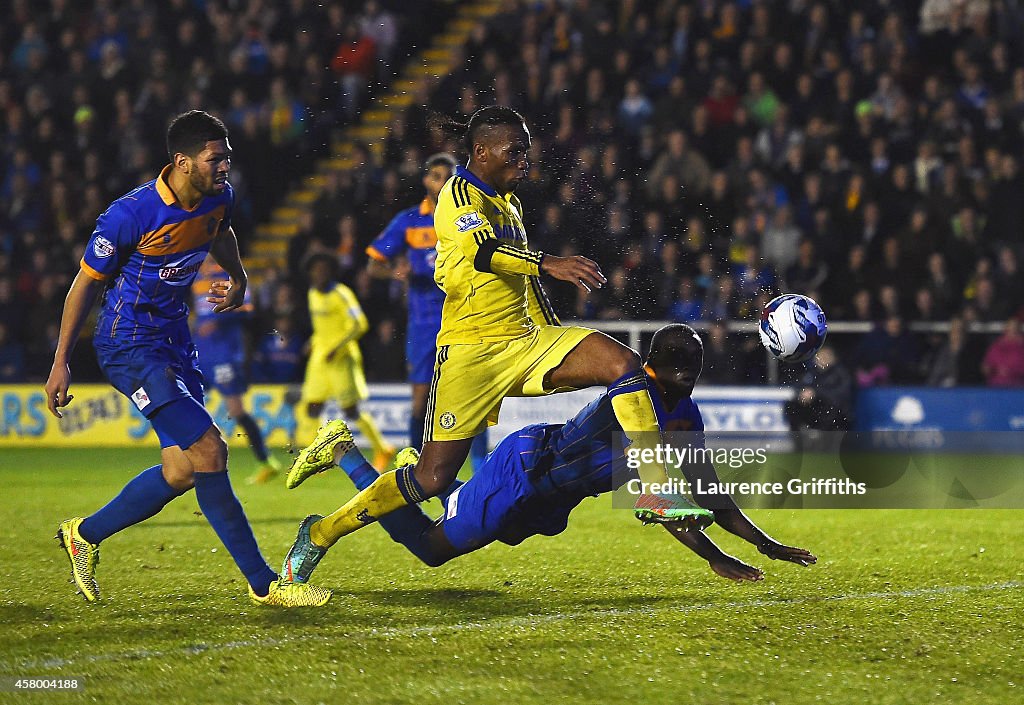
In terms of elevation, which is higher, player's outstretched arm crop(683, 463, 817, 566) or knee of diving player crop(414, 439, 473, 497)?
knee of diving player crop(414, 439, 473, 497)

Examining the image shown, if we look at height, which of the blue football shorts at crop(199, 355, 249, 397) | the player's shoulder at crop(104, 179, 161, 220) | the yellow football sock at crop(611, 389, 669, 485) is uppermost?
the player's shoulder at crop(104, 179, 161, 220)

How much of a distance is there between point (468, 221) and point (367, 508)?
3.98 ft

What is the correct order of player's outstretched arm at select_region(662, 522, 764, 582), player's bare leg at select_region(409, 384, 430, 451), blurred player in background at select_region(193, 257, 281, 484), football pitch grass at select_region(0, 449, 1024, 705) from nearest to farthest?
football pitch grass at select_region(0, 449, 1024, 705)
player's outstretched arm at select_region(662, 522, 764, 582)
player's bare leg at select_region(409, 384, 430, 451)
blurred player in background at select_region(193, 257, 281, 484)

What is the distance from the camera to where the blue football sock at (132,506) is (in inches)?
237

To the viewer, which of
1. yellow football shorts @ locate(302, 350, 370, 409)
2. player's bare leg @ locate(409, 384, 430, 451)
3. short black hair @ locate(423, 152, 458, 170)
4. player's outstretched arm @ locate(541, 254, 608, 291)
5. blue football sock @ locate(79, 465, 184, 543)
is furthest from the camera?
yellow football shorts @ locate(302, 350, 370, 409)

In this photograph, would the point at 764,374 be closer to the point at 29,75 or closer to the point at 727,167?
the point at 727,167

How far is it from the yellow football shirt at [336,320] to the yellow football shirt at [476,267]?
6.07m

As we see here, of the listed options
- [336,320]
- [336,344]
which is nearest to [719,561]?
[336,344]

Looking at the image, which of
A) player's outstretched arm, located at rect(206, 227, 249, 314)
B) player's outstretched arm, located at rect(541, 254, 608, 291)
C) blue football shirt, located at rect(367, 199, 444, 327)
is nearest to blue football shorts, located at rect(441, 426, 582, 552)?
player's outstretched arm, located at rect(541, 254, 608, 291)

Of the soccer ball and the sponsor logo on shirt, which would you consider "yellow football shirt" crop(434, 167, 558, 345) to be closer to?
the sponsor logo on shirt

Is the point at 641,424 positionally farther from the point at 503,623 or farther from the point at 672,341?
the point at 503,623

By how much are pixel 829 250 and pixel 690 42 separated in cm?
357

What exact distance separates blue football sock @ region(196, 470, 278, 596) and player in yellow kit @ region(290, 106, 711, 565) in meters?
0.25

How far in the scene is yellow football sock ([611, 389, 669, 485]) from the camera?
5.28 meters
